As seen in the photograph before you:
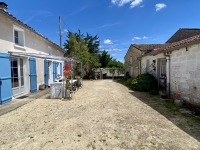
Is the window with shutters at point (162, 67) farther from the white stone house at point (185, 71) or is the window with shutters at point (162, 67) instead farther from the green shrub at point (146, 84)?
the white stone house at point (185, 71)

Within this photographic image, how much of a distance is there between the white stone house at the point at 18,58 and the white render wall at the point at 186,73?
6.88 metres

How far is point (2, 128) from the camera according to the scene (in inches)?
137

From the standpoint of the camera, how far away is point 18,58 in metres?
7.05

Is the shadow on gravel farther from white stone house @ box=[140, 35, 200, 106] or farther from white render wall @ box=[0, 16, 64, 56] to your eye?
white render wall @ box=[0, 16, 64, 56]

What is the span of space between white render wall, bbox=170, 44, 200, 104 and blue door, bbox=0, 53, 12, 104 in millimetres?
8158

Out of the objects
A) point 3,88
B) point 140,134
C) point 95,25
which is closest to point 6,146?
point 140,134

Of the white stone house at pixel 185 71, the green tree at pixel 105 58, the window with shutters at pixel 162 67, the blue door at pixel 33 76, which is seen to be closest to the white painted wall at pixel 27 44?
the blue door at pixel 33 76

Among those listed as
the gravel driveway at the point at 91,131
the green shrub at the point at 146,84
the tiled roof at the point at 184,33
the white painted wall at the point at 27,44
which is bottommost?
the gravel driveway at the point at 91,131

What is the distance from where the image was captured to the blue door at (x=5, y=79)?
17.8 feet

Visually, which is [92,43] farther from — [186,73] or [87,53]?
[186,73]

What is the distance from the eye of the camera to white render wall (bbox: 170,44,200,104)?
16.5ft

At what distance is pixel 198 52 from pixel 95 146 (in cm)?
521

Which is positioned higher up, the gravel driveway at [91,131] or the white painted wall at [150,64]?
the white painted wall at [150,64]

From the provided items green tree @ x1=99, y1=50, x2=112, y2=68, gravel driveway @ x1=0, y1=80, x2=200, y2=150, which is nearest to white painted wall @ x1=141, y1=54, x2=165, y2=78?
gravel driveway @ x1=0, y1=80, x2=200, y2=150
